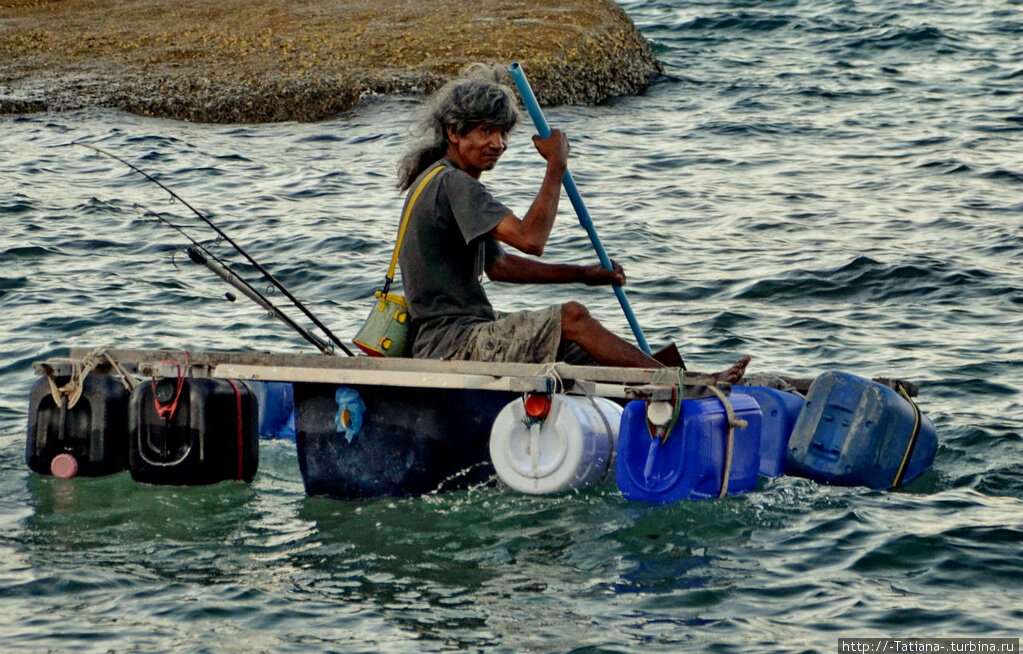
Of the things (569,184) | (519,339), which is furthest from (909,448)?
(569,184)

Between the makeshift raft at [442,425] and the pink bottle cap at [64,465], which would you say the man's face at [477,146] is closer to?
the makeshift raft at [442,425]

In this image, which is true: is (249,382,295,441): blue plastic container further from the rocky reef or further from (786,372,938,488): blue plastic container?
the rocky reef

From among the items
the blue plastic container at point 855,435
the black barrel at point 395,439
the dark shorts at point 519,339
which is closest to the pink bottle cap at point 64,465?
the black barrel at point 395,439

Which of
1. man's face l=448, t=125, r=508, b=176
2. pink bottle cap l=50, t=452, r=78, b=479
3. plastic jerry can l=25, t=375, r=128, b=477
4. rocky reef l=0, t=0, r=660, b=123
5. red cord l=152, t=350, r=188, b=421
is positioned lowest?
pink bottle cap l=50, t=452, r=78, b=479

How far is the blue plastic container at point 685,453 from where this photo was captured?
6215mm

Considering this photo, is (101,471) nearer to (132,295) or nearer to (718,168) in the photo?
(132,295)

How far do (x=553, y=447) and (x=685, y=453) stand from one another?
1.93ft

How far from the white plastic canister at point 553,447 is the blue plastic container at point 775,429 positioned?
1.02 metres

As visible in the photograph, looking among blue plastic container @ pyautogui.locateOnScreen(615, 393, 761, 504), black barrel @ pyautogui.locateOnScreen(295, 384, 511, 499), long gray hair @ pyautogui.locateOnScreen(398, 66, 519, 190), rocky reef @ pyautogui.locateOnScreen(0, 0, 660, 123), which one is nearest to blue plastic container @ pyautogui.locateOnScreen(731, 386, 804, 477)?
blue plastic container @ pyautogui.locateOnScreen(615, 393, 761, 504)

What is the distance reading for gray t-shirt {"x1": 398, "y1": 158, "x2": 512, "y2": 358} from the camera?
664 cm

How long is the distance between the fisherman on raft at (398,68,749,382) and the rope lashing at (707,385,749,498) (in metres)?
0.51

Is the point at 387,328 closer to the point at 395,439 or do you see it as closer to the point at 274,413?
the point at 395,439

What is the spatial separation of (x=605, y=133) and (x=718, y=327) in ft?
20.0

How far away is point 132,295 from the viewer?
11.1m
